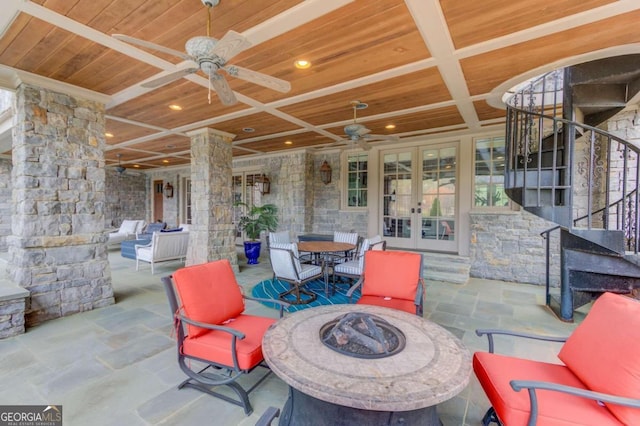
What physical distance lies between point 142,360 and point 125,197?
32.6ft

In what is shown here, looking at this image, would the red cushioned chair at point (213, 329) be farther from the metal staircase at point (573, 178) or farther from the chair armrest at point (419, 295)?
the metal staircase at point (573, 178)

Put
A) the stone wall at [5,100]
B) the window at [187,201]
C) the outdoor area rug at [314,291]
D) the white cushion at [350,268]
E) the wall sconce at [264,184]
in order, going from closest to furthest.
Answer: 1. the outdoor area rug at [314,291]
2. the white cushion at [350,268]
3. the stone wall at [5,100]
4. the wall sconce at [264,184]
5. the window at [187,201]

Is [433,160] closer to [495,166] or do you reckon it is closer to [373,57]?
[495,166]

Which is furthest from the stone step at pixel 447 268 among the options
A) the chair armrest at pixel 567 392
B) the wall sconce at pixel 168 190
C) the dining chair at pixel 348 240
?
the wall sconce at pixel 168 190

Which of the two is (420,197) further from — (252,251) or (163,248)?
(163,248)

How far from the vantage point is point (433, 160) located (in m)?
5.79

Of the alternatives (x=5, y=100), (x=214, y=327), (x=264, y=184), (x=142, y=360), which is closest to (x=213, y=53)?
(x=214, y=327)

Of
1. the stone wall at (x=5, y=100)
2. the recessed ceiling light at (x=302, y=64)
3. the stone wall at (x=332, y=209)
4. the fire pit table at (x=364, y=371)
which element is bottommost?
the fire pit table at (x=364, y=371)

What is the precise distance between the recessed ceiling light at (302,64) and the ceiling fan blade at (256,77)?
0.59 m

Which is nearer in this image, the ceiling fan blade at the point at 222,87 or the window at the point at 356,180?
the ceiling fan blade at the point at 222,87

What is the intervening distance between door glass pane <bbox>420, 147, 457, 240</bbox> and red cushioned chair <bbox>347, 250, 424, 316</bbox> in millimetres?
3310

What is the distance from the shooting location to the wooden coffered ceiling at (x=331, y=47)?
199cm

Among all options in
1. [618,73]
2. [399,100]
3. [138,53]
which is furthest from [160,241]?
[618,73]

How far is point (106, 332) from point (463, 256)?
5.51 metres
